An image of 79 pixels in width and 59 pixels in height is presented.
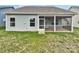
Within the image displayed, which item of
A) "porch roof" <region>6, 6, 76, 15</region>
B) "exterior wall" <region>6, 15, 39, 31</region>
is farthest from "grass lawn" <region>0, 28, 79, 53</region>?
"porch roof" <region>6, 6, 76, 15</region>

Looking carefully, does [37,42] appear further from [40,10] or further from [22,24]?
[40,10]

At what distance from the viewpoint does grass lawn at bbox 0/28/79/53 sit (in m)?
2.69

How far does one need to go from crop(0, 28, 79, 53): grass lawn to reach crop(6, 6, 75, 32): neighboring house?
8 cm

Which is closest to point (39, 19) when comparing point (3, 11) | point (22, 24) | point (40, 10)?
point (40, 10)

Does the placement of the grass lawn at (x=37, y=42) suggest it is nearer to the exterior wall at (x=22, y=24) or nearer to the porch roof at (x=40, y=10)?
the exterior wall at (x=22, y=24)

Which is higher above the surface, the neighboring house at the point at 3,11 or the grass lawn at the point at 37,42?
the neighboring house at the point at 3,11

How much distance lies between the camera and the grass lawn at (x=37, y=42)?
106 inches

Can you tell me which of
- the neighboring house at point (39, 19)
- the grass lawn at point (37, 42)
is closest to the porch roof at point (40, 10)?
the neighboring house at point (39, 19)

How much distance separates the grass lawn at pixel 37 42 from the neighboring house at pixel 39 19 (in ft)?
0.28

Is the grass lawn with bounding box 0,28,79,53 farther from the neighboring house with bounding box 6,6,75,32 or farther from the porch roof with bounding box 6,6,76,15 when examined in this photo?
the porch roof with bounding box 6,6,76,15

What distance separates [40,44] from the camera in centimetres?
269
